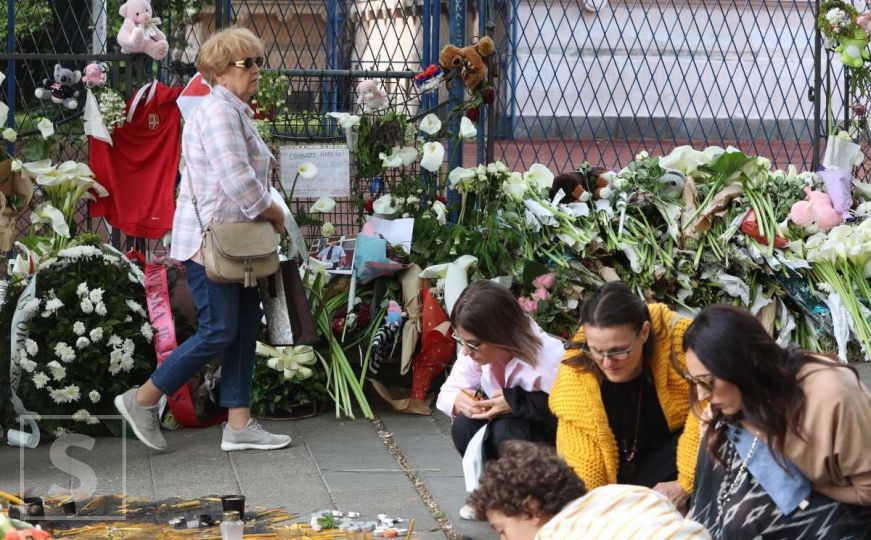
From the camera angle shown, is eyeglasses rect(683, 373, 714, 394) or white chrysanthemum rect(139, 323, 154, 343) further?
white chrysanthemum rect(139, 323, 154, 343)

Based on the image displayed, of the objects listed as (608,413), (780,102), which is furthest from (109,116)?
(780,102)

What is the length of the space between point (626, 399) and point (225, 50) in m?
2.04

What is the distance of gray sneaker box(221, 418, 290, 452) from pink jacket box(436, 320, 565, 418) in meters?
1.10

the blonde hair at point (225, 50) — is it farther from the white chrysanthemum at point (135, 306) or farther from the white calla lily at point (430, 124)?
the white calla lily at point (430, 124)

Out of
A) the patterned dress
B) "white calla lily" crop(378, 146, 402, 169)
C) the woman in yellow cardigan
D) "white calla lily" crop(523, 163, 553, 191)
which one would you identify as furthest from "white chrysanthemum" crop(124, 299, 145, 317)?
the patterned dress

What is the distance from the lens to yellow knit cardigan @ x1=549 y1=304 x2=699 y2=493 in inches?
153

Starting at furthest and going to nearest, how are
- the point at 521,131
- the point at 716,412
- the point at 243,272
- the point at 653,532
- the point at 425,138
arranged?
the point at 521,131 < the point at 425,138 < the point at 243,272 < the point at 716,412 < the point at 653,532

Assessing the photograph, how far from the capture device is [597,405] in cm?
389

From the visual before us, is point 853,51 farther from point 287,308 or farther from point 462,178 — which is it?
point 287,308

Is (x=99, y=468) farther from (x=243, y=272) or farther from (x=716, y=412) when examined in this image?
(x=716, y=412)

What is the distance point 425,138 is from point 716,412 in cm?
327

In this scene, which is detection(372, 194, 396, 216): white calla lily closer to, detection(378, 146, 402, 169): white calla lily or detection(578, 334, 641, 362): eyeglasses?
detection(378, 146, 402, 169): white calla lily

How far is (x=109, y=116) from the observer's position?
19.3 ft

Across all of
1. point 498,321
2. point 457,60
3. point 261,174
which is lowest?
point 498,321
